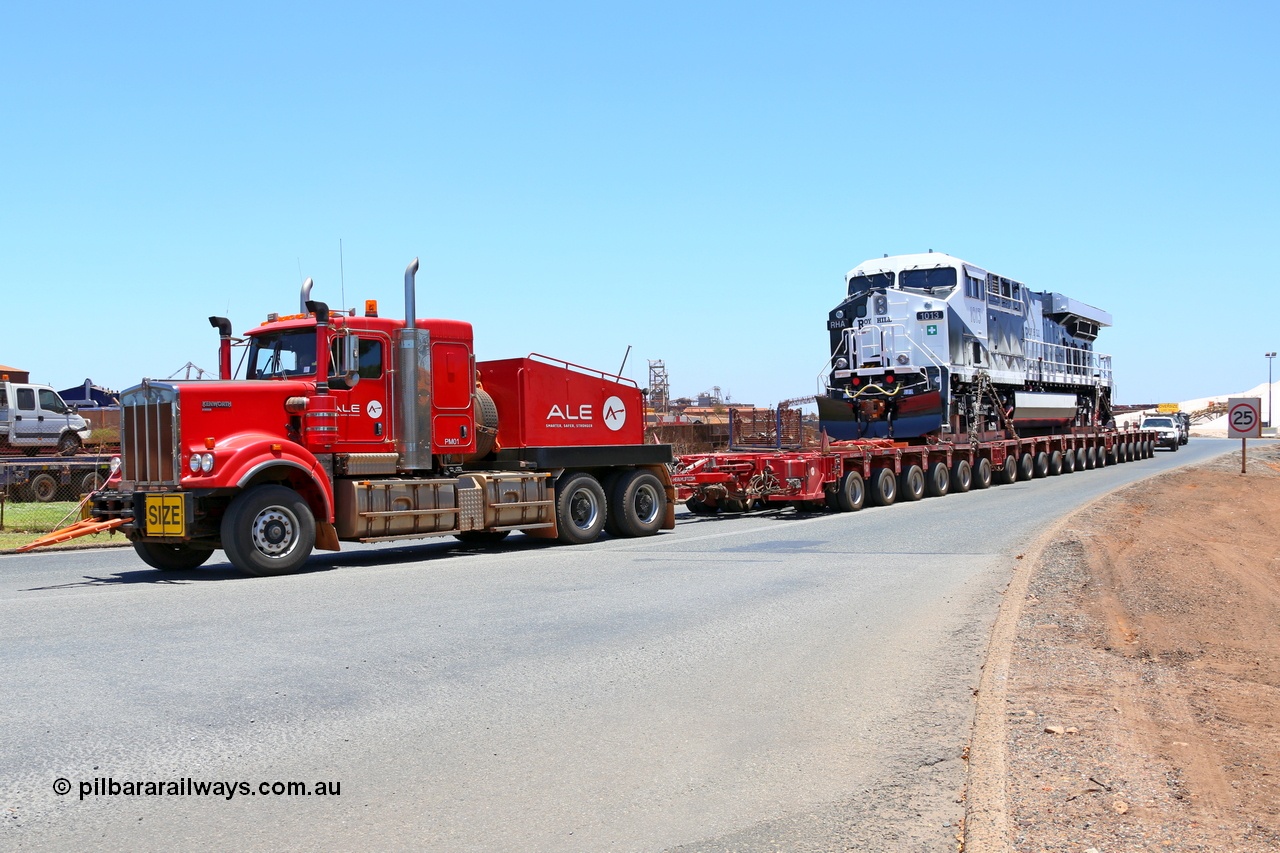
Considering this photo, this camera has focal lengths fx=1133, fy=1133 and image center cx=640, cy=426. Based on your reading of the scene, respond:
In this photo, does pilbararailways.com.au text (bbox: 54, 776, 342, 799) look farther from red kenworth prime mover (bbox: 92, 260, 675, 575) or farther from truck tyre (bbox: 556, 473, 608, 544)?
truck tyre (bbox: 556, 473, 608, 544)

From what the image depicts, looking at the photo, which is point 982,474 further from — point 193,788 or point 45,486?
point 193,788

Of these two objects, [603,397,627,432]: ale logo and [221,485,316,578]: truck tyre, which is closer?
[221,485,316,578]: truck tyre

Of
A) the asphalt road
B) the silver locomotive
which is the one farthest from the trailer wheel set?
the asphalt road

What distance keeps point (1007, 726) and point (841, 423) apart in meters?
22.1

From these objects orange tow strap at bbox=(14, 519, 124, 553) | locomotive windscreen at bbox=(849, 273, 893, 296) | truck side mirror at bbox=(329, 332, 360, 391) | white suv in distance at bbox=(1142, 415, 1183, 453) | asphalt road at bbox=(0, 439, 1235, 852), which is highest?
locomotive windscreen at bbox=(849, 273, 893, 296)

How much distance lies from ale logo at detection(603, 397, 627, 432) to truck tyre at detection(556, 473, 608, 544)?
3.26 feet

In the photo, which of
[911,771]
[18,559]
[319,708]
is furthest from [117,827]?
[18,559]

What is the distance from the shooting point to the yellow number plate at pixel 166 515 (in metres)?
12.4

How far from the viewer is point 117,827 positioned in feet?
15.1

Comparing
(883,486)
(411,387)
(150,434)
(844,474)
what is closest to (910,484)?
(883,486)

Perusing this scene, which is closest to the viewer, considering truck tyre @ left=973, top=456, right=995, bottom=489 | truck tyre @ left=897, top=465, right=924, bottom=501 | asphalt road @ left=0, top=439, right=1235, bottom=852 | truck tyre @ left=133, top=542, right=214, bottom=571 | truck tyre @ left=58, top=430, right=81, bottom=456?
asphalt road @ left=0, top=439, right=1235, bottom=852

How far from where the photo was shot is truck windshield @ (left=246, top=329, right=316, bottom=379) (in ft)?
45.5

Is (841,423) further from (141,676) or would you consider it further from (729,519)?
(141,676)

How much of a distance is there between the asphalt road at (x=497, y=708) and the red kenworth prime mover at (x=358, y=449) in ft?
3.06
